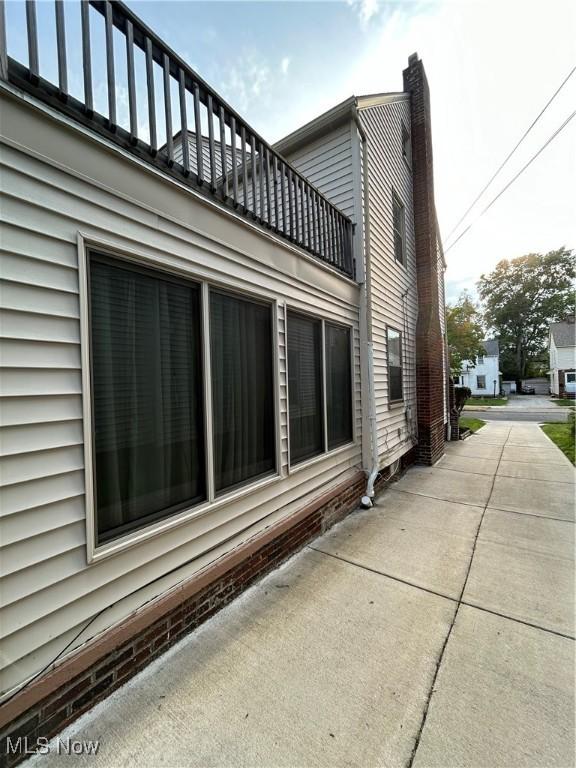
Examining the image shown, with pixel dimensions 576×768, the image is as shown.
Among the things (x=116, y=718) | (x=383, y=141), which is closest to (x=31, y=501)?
(x=116, y=718)

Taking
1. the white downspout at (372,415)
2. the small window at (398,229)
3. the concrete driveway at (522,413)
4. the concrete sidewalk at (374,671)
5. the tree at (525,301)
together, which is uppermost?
the tree at (525,301)

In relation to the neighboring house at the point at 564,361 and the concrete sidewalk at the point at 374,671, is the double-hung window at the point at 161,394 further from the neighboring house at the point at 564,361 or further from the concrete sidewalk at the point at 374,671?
the neighboring house at the point at 564,361

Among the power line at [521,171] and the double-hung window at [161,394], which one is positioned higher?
the power line at [521,171]

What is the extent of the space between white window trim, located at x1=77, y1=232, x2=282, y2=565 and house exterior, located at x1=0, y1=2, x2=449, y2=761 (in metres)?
0.01

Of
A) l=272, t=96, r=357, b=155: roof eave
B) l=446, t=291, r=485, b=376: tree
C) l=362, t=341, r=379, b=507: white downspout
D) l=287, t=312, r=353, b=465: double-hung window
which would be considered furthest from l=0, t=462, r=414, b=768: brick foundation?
l=446, t=291, r=485, b=376: tree

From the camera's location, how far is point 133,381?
77.8 inches

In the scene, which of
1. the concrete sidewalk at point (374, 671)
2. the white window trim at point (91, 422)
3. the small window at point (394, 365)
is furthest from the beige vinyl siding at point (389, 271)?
the white window trim at point (91, 422)

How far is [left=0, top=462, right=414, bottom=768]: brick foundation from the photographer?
4.82ft

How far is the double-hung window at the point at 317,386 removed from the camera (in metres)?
3.57

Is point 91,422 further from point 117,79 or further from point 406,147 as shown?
point 406,147

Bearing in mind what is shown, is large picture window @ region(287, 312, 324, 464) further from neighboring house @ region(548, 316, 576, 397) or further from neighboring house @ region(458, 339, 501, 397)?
neighboring house @ region(458, 339, 501, 397)

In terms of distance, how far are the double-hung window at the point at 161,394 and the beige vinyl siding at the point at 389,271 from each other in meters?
2.91

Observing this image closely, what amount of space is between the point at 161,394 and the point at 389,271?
4.96m

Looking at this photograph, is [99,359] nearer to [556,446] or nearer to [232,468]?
[232,468]
